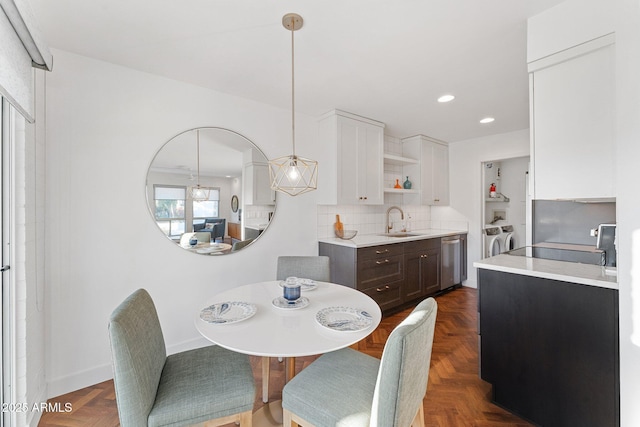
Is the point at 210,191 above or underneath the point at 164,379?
above

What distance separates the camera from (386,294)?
3191 millimetres

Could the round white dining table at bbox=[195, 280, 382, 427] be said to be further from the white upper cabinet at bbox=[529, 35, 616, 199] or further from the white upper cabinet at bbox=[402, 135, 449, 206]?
the white upper cabinet at bbox=[402, 135, 449, 206]

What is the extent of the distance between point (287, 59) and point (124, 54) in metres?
1.14

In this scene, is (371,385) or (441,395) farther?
(441,395)

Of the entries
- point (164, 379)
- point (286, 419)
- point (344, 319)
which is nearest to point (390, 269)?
point (344, 319)

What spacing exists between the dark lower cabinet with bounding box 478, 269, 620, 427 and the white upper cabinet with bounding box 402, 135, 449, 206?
2.51 metres

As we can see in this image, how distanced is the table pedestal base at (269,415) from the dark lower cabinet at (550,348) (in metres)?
1.33

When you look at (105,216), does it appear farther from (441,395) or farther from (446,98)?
(446,98)

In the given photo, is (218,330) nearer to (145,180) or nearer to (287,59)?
(145,180)

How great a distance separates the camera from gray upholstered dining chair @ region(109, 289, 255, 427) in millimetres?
1035

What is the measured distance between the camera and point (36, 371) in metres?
1.70

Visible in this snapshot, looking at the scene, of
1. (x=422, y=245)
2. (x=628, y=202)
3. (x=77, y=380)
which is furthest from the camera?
(x=422, y=245)

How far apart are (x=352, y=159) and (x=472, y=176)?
2.21 metres

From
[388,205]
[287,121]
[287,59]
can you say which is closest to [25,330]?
[287,59]
